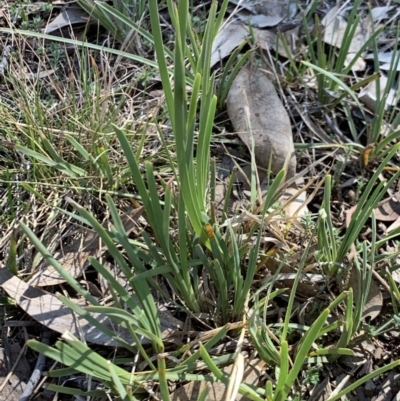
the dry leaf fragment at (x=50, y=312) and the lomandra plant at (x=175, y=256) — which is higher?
the lomandra plant at (x=175, y=256)

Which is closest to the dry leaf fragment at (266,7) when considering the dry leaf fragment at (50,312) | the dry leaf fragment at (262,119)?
the dry leaf fragment at (262,119)

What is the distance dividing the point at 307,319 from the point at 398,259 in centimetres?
26

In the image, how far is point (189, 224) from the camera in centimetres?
111

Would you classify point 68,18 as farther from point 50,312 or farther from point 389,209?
point 389,209

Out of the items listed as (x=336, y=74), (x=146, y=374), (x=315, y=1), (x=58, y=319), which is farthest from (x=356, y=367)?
(x=315, y=1)

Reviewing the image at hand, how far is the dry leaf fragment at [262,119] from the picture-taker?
4.40ft

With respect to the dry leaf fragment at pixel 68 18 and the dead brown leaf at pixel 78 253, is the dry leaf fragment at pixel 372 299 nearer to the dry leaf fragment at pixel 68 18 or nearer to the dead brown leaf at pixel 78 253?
the dead brown leaf at pixel 78 253

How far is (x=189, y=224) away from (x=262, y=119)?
1.41 ft

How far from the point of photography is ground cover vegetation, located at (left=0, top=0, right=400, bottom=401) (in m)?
0.93

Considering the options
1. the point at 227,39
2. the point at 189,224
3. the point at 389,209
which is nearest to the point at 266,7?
the point at 227,39

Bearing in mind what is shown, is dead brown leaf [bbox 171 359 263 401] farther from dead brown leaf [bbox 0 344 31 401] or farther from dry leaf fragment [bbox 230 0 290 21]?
dry leaf fragment [bbox 230 0 290 21]

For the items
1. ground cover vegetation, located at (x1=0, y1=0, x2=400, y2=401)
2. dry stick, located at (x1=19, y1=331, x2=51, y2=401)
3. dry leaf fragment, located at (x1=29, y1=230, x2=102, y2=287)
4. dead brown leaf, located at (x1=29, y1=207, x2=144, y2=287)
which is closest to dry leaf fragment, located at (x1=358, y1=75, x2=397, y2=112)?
ground cover vegetation, located at (x1=0, y1=0, x2=400, y2=401)

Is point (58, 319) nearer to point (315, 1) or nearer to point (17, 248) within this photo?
point (17, 248)

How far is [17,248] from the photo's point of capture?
1.19 metres
